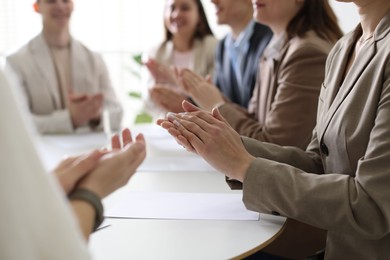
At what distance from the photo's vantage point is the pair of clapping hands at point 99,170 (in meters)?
0.82

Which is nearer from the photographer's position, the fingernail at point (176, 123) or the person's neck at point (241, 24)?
the fingernail at point (176, 123)

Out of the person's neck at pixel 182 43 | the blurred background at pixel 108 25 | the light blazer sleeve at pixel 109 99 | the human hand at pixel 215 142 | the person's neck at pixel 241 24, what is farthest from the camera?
the blurred background at pixel 108 25

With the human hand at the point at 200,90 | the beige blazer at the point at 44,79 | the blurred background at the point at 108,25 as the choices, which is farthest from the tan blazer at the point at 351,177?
the blurred background at the point at 108,25

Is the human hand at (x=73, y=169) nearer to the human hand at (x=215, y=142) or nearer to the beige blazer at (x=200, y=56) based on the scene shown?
the human hand at (x=215, y=142)

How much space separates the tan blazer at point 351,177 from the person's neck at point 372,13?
0.04 metres

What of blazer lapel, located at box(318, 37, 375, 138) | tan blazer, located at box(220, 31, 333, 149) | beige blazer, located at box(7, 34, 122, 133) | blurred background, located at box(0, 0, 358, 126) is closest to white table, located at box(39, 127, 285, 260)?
blazer lapel, located at box(318, 37, 375, 138)

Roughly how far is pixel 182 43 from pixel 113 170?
243cm

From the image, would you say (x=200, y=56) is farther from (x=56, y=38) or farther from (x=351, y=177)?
(x=351, y=177)

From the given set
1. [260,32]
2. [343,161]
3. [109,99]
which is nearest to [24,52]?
[109,99]

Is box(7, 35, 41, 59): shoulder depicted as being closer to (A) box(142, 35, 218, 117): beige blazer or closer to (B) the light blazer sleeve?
(B) the light blazer sleeve

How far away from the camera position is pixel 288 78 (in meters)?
1.69

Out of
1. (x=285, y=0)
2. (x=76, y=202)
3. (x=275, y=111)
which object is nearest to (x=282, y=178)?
(x=76, y=202)

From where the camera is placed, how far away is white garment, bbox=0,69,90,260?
0.59 m

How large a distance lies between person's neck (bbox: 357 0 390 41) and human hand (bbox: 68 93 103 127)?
157 centimetres
